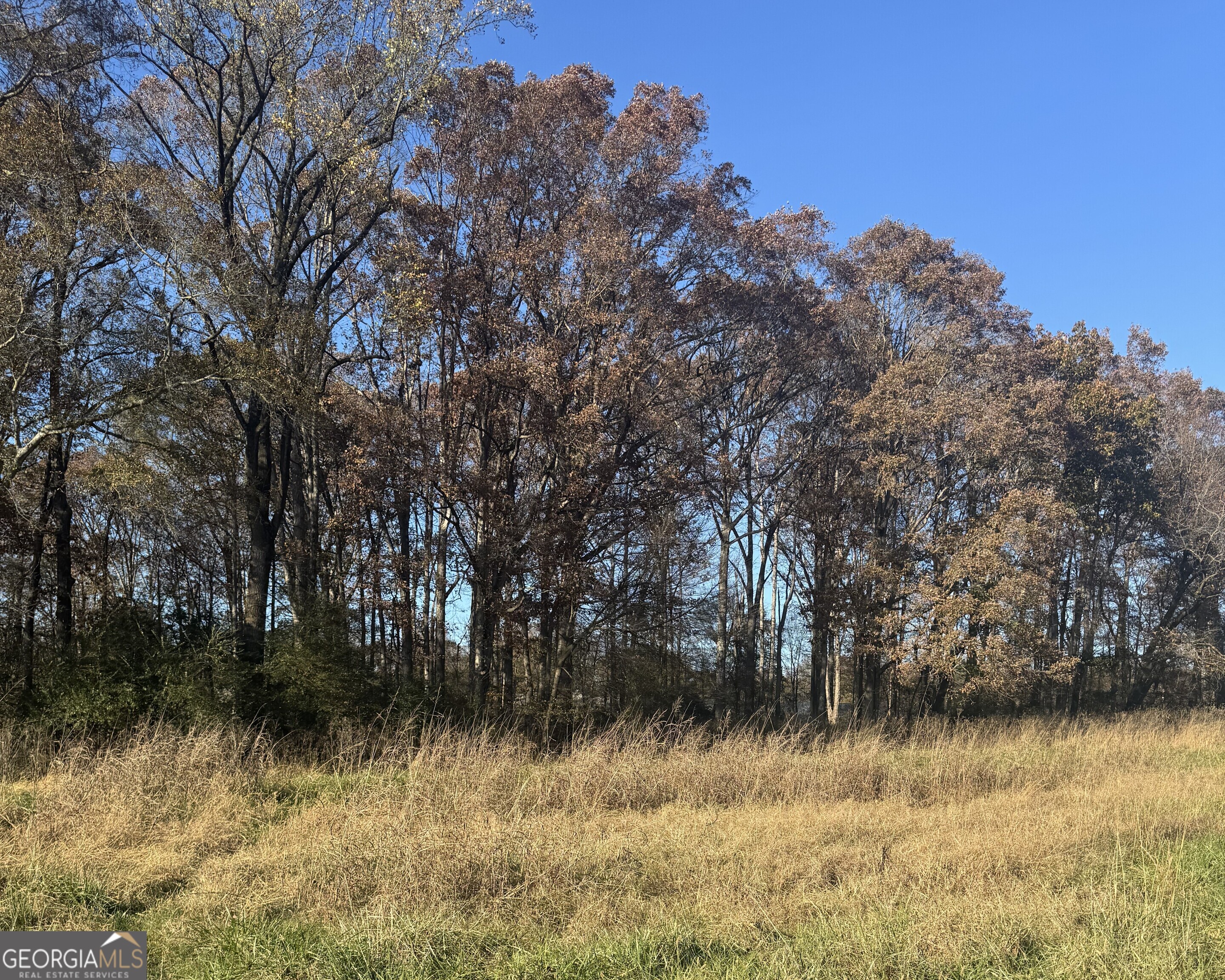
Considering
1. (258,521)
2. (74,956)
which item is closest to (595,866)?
(74,956)

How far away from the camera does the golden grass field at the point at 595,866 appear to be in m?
5.01

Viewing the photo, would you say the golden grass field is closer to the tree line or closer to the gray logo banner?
the gray logo banner

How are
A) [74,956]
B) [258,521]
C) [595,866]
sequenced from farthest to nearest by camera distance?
1. [258,521]
2. [595,866]
3. [74,956]

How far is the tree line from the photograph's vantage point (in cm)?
1349

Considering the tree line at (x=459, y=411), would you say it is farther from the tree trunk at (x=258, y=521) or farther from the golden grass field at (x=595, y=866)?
the golden grass field at (x=595, y=866)

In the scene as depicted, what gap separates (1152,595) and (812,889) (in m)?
31.4

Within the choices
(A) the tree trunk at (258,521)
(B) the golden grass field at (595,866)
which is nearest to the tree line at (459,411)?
(A) the tree trunk at (258,521)

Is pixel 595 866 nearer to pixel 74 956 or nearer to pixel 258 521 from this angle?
pixel 74 956

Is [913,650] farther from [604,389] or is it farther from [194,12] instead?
[194,12]

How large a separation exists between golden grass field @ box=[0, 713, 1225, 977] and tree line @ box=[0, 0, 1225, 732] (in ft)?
16.4

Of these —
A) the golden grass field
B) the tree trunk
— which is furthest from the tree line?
the golden grass field

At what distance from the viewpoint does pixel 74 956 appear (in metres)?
4.86

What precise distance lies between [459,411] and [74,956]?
1357 cm

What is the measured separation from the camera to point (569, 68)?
18750mm
